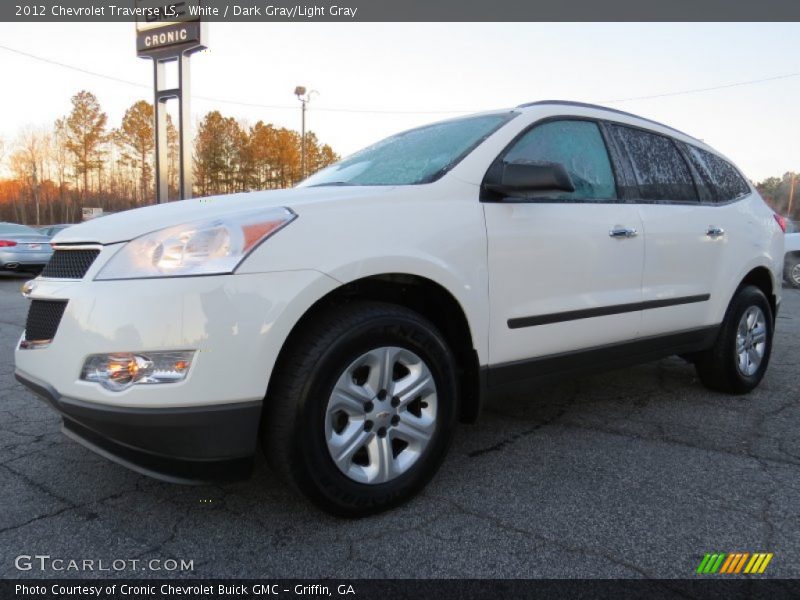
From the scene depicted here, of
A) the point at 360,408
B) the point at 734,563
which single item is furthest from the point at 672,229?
the point at 360,408

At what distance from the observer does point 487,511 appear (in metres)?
2.33

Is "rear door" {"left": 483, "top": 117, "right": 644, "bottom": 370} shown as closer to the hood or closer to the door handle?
the door handle

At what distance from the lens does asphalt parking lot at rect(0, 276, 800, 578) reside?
1.98 metres

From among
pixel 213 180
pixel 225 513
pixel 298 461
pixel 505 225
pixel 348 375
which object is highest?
pixel 213 180

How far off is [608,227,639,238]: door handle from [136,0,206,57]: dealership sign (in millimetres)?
12418

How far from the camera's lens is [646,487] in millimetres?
2545

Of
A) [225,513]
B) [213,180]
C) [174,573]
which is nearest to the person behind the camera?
[174,573]

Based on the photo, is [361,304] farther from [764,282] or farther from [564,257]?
[764,282]

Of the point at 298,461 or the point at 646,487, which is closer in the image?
the point at 298,461

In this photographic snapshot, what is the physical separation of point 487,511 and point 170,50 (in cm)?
1414

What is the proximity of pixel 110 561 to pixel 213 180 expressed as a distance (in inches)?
1738

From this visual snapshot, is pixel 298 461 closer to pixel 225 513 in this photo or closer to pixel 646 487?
pixel 225 513

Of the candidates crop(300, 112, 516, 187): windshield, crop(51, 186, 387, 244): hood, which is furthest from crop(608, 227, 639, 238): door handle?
crop(51, 186, 387, 244): hood
